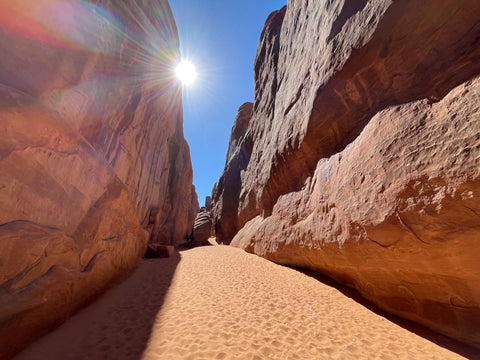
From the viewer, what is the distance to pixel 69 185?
13.2ft

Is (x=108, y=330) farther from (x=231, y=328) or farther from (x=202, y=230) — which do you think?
(x=202, y=230)

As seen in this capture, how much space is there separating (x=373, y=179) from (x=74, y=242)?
7066mm

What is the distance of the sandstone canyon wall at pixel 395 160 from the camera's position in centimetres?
325

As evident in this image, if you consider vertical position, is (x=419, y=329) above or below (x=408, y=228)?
below

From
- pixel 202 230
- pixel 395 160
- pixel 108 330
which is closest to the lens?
pixel 108 330

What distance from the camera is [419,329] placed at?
3.76m

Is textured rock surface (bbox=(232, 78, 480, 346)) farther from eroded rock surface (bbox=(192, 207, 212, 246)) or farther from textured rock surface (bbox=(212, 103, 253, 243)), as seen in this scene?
eroded rock surface (bbox=(192, 207, 212, 246))

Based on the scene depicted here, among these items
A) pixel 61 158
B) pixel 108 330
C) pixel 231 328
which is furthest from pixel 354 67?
pixel 108 330

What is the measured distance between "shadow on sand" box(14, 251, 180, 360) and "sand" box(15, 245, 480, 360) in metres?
0.01

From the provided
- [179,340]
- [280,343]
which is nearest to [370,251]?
[280,343]

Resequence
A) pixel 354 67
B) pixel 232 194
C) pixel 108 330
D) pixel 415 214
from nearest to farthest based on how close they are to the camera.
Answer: pixel 108 330, pixel 415 214, pixel 354 67, pixel 232 194

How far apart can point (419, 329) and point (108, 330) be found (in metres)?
6.31

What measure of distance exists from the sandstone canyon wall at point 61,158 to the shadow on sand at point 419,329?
6.90m

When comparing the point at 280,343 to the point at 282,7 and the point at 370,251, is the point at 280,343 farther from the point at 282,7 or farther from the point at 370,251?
the point at 282,7
